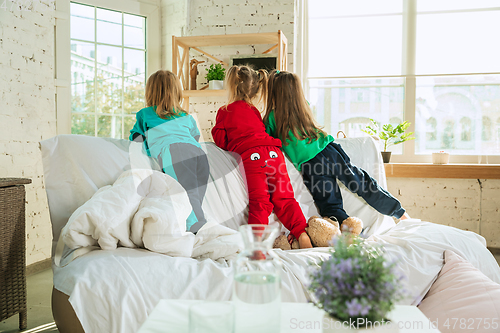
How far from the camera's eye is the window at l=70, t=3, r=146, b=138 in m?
2.96

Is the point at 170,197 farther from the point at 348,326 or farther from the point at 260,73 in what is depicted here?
the point at 260,73

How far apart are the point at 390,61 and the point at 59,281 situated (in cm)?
323

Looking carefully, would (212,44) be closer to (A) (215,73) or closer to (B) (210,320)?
(A) (215,73)

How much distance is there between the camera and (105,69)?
3127mm

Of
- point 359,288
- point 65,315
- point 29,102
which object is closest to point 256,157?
point 65,315

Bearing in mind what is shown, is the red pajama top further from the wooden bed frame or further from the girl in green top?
the wooden bed frame

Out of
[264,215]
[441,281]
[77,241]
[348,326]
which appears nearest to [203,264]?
[77,241]

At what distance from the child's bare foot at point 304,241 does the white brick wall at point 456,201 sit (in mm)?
1885

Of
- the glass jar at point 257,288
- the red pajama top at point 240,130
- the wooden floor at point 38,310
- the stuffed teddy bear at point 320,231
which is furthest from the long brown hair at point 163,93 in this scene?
the glass jar at point 257,288

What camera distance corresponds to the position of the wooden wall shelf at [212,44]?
A: 310cm

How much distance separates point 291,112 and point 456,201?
2042 millimetres

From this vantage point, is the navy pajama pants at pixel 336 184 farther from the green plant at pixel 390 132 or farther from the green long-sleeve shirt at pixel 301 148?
the green plant at pixel 390 132

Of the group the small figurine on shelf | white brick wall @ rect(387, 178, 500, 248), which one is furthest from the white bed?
the small figurine on shelf

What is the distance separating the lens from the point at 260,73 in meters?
2.23
